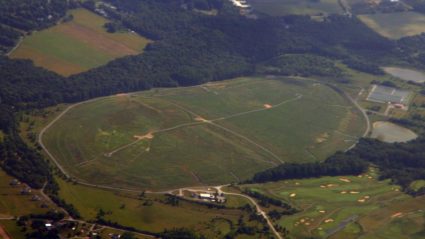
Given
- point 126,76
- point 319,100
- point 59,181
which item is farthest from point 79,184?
point 319,100

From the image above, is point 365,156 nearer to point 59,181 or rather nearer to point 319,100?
point 319,100

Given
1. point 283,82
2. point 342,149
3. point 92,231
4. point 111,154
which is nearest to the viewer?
point 92,231

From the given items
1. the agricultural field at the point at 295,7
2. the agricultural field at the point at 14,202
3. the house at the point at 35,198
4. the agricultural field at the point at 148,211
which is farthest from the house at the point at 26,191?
the agricultural field at the point at 295,7

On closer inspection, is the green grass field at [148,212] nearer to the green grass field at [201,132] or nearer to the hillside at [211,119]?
the hillside at [211,119]

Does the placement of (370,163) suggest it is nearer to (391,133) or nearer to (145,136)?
(391,133)

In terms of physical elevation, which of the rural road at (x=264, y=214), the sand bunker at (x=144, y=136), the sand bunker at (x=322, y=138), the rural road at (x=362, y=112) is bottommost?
the sand bunker at (x=144, y=136)
